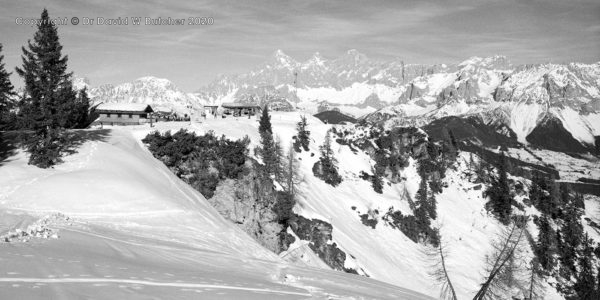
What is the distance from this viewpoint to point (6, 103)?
3516cm

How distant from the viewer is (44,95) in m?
36.7

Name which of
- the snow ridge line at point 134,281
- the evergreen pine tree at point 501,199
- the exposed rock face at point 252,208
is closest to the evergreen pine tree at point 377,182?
the evergreen pine tree at point 501,199

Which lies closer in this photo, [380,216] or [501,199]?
[380,216]

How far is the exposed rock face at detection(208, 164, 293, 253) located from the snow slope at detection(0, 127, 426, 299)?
14783 millimetres

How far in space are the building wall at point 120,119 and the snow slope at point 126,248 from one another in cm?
4306

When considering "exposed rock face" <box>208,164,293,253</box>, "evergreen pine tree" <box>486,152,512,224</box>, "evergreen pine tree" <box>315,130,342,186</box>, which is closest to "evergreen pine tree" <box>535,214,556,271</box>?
"evergreen pine tree" <box>486,152,512,224</box>

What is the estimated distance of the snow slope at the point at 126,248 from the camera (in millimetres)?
12977

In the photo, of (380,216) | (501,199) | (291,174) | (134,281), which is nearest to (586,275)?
(501,199)

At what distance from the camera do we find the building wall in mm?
80688

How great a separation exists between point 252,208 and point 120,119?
137 ft

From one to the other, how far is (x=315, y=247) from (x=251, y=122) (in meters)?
47.1

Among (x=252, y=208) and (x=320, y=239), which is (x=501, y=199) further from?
(x=252, y=208)

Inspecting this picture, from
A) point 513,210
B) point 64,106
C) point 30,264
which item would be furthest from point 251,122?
point 30,264

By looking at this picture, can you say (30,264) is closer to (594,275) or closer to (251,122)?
(251,122)
